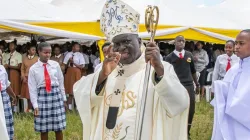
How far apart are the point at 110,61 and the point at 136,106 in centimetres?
42

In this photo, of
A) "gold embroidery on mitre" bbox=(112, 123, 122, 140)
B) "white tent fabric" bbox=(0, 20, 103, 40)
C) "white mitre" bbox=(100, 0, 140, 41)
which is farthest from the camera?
"white tent fabric" bbox=(0, 20, 103, 40)

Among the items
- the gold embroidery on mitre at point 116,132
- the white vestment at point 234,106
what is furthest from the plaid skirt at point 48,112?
the gold embroidery on mitre at point 116,132

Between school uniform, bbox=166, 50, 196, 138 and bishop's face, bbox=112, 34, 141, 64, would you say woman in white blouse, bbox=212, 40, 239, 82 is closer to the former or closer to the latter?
school uniform, bbox=166, 50, 196, 138

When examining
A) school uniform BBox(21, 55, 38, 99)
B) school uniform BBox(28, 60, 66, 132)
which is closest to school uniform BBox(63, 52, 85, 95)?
school uniform BBox(21, 55, 38, 99)

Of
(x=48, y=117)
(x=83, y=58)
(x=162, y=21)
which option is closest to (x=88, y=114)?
(x=48, y=117)

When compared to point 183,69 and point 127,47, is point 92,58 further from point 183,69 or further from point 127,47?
point 127,47

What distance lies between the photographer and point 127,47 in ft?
11.0

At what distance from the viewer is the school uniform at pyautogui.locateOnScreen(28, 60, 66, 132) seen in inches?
252

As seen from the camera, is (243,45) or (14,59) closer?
(243,45)

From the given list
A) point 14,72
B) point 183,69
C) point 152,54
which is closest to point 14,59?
point 14,72

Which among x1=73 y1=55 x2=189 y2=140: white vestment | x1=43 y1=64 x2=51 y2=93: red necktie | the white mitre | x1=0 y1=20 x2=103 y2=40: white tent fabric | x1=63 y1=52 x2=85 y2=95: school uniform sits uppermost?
the white mitre

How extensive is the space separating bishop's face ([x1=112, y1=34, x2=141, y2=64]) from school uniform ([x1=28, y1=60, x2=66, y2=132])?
317cm

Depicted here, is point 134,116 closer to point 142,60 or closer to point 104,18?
point 142,60

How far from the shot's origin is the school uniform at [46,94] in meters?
6.39
